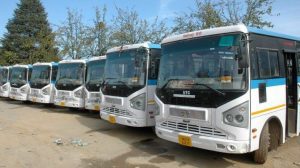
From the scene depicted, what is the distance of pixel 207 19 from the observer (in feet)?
66.7

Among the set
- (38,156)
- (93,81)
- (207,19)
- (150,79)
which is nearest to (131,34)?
(207,19)

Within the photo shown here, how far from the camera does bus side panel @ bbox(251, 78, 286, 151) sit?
6035 millimetres

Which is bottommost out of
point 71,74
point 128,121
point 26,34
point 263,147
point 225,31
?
point 263,147

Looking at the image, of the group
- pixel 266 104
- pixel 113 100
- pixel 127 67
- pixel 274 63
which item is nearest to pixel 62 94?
pixel 113 100

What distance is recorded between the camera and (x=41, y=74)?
1684 centimetres

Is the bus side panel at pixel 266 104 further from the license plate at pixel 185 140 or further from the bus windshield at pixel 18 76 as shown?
the bus windshield at pixel 18 76

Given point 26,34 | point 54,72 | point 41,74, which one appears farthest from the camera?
point 26,34

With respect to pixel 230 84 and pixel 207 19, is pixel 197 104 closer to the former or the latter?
pixel 230 84

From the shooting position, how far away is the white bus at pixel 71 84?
14.0 meters

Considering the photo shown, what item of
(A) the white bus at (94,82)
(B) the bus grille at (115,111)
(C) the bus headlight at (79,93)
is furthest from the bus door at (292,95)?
(C) the bus headlight at (79,93)

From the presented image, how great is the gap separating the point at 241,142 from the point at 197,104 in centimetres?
110

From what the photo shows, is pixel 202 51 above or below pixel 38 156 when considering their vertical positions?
above

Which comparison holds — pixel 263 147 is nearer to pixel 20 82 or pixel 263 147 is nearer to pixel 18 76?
pixel 20 82

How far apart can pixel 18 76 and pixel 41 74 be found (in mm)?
3085
